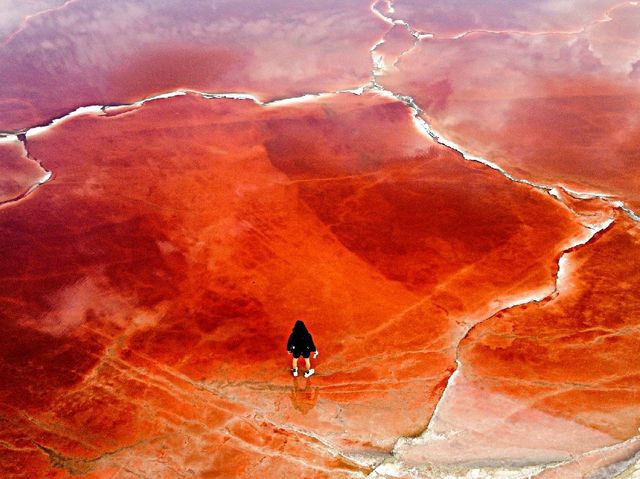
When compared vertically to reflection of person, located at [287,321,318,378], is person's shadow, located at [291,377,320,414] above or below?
below

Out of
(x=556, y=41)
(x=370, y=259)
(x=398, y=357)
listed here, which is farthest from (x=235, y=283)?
(x=556, y=41)

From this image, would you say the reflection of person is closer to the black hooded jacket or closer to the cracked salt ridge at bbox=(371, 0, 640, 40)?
the black hooded jacket

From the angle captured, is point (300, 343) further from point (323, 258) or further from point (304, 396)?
point (323, 258)

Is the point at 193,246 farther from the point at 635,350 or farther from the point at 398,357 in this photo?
the point at 635,350

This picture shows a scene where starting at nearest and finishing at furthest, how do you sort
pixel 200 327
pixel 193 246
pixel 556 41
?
pixel 200 327 < pixel 193 246 < pixel 556 41

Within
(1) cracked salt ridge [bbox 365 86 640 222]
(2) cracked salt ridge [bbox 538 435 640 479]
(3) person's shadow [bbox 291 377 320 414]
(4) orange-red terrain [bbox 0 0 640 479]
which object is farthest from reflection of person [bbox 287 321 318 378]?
(1) cracked salt ridge [bbox 365 86 640 222]

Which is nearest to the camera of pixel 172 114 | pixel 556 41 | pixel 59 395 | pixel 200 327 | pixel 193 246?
pixel 59 395

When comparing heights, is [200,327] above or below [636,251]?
above
